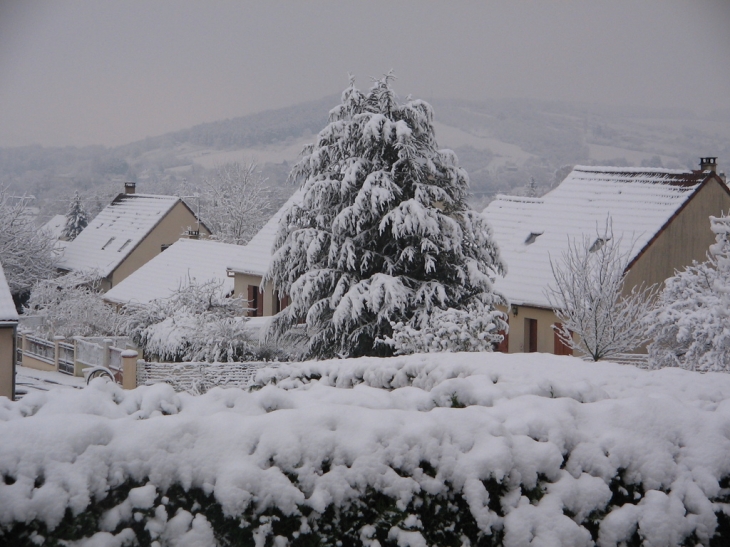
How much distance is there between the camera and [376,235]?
50.1ft

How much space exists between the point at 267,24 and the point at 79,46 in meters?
26.8

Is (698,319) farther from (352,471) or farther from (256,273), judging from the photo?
(256,273)

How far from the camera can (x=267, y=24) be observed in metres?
73.4

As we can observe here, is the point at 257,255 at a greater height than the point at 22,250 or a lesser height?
lesser

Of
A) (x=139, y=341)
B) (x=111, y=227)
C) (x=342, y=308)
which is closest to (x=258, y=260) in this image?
(x=139, y=341)

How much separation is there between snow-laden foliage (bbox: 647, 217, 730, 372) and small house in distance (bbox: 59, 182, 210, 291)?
26.3 metres

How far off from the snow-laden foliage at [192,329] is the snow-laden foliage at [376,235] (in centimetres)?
132

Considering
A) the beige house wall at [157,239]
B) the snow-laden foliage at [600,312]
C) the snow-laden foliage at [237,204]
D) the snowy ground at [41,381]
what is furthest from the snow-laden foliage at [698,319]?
the snow-laden foliage at [237,204]

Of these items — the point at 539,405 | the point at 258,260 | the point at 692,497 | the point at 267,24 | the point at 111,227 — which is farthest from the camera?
the point at 267,24

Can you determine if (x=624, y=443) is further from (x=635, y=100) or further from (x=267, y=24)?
(x=267, y=24)

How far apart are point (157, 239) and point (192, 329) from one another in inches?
884

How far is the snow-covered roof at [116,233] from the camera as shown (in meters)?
37.3

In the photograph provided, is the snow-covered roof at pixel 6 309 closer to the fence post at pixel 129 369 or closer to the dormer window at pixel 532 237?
the fence post at pixel 129 369

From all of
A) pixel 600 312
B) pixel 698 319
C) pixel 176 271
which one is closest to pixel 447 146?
pixel 176 271
